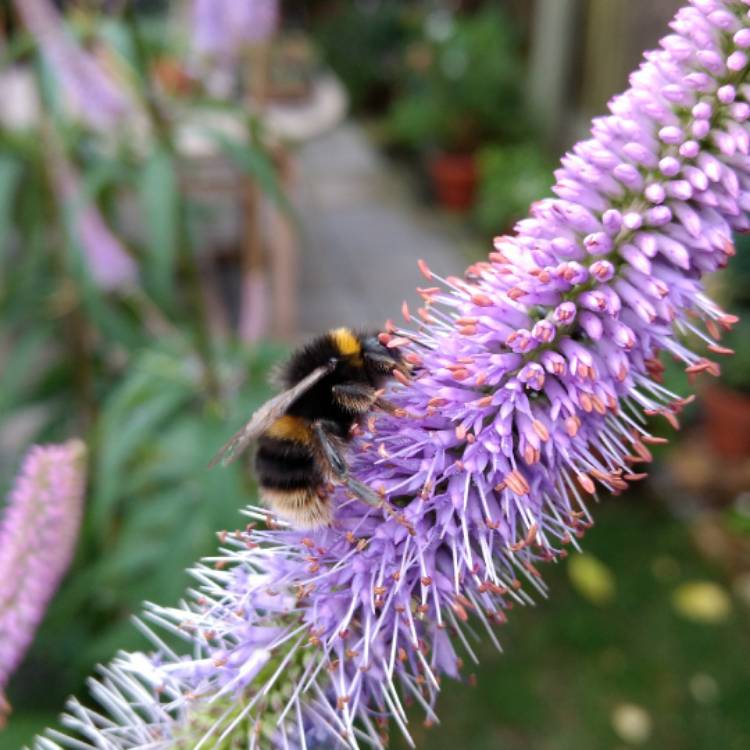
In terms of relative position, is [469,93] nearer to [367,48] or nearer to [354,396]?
[367,48]

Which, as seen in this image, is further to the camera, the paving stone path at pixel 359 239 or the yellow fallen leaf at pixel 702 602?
the paving stone path at pixel 359 239

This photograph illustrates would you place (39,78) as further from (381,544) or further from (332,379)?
(381,544)

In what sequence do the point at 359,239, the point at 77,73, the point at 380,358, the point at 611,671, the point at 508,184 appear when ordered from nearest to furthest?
1. the point at 380,358
2. the point at 77,73
3. the point at 611,671
4. the point at 508,184
5. the point at 359,239

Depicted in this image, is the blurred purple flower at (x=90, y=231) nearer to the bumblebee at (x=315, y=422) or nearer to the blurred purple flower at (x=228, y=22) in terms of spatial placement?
the blurred purple flower at (x=228, y=22)

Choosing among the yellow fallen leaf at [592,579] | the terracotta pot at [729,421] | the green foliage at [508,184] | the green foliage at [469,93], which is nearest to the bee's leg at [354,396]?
the yellow fallen leaf at [592,579]

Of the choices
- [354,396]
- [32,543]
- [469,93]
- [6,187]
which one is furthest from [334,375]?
[469,93]

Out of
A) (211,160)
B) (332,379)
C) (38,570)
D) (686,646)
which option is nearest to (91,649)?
(38,570)
